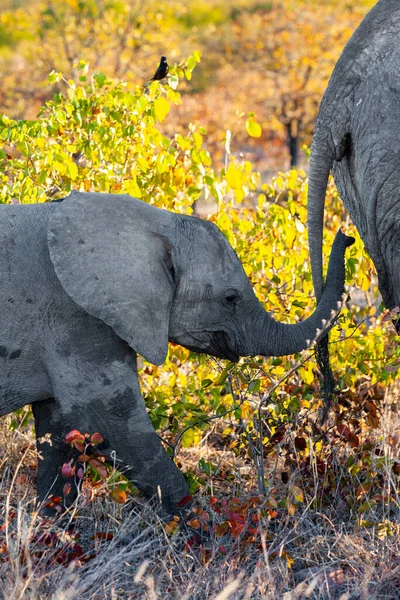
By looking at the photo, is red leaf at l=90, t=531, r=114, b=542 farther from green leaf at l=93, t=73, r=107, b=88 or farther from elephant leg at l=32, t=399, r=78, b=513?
green leaf at l=93, t=73, r=107, b=88

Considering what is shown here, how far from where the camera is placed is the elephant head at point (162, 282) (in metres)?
3.33

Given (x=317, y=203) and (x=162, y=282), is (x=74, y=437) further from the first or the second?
(x=317, y=203)

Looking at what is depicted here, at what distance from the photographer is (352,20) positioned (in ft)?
50.7

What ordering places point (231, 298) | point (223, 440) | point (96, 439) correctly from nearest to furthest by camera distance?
point (96, 439)
point (231, 298)
point (223, 440)

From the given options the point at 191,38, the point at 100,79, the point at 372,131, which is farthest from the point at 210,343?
the point at 191,38

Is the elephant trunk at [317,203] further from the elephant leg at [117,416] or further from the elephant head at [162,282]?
the elephant leg at [117,416]

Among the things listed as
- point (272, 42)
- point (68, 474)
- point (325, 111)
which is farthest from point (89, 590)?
point (272, 42)

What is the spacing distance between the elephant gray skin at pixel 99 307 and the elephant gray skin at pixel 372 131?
0.62 m

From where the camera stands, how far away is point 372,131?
3461 mm

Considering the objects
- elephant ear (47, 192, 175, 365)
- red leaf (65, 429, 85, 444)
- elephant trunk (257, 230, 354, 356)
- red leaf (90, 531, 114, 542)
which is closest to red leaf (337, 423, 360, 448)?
elephant trunk (257, 230, 354, 356)

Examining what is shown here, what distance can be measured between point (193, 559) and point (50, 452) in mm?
734

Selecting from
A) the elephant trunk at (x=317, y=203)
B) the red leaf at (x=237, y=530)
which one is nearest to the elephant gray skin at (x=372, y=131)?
the elephant trunk at (x=317, y=203)

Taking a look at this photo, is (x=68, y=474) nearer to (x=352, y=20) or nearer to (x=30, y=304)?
(x=30, y=304)

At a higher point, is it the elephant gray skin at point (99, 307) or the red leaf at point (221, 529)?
the elephant gray skin at point (99, 307)
